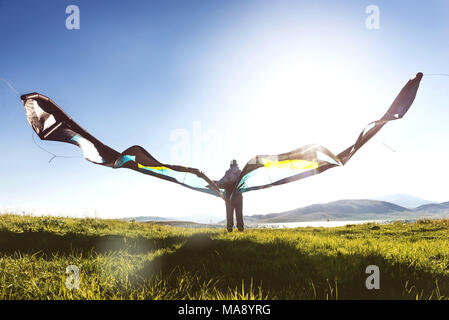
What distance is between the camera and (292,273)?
3.27 m

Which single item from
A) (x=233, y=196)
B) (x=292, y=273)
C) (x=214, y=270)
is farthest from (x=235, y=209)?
(x=292, y=273)

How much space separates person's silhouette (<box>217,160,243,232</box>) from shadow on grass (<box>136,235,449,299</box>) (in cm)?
307

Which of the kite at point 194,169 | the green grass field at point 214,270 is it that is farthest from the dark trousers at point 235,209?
the green grass field at point 214,270

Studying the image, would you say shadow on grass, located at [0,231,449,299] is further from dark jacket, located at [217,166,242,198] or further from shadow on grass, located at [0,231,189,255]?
dark jacket, located at [217,166,242,198]

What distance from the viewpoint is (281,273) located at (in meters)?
3.31

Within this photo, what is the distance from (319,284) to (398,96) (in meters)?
4.47

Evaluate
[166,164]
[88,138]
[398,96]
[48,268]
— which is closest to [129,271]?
[48,268]

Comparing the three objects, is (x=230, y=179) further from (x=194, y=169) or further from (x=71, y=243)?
(x=71, y=243)

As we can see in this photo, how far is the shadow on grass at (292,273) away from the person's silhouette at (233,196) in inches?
121

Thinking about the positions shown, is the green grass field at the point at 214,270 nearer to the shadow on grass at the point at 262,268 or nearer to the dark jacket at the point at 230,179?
the shadow on grass at the point at 262,268

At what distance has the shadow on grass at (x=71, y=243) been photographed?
4.53 meters

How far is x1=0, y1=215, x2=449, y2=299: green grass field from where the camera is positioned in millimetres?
2631

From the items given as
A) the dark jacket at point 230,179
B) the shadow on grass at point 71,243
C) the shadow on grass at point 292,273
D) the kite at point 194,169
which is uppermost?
the kite at point 194,169

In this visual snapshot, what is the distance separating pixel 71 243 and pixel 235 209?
15.2 feet
